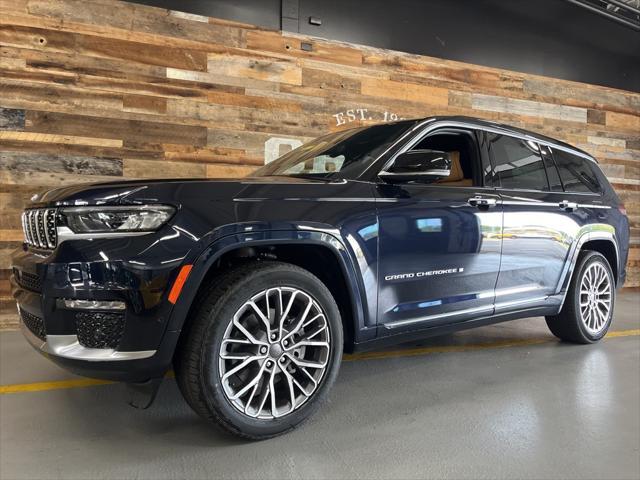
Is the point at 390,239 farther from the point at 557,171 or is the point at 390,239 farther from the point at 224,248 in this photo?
the point at 557,171

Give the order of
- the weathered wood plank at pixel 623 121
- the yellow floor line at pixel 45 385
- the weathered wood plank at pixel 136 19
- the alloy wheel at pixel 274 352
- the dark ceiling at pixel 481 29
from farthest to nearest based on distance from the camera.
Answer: the weathered wood plank at pixel 623 121 → the dark ceiling at pixel 481 29 → the weathered wood plank at pixel 136 19 → the yellow floor line at pixel 45 385 → the alloy wheel at pixel 274 352

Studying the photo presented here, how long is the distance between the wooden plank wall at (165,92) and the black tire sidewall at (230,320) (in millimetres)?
3101

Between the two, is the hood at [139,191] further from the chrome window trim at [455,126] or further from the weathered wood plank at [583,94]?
the weathered wood plank at [583,94]

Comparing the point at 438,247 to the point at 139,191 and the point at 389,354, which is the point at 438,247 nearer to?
the point at 389,354

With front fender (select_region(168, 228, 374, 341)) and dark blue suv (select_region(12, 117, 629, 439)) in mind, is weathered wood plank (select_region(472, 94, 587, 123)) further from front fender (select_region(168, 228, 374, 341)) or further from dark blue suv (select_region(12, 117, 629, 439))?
front fender (select_region(168, 228, 374, 341))

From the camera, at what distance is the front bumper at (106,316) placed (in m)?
1.74

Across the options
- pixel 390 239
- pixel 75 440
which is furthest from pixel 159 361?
pixel 390 239

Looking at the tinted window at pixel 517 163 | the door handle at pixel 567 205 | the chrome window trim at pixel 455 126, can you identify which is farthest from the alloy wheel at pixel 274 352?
the door handle at pixel 567 205

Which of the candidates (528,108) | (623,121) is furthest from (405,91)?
(623,121)

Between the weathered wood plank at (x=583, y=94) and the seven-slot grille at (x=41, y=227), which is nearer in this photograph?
the seven-slot grille at (x=41, y=227)

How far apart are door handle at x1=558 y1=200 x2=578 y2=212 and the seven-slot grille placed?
322 cm

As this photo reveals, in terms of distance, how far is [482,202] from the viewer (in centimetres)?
284

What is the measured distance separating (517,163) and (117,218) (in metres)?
2.68

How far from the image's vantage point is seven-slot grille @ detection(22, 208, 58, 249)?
1911 mm
